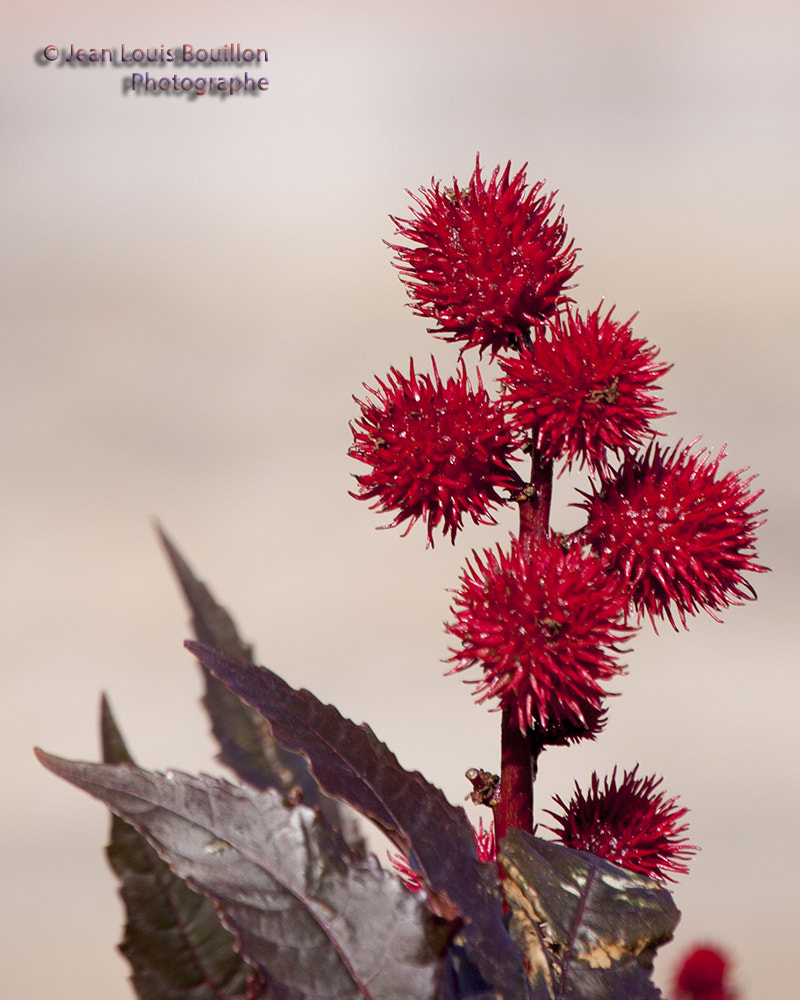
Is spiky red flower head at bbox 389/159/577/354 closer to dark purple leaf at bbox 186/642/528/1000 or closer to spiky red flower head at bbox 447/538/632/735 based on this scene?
spiky red flower head at bbox 447/538/632/735

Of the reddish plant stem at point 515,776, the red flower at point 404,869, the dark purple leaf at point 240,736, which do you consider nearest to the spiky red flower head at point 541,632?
the reddish plant stem at point 515,776

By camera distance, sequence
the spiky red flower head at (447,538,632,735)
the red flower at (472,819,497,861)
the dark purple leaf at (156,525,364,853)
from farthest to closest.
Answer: the dark purple leaf at (156,525,364,853) → the red flower at (472,819,497,861) → the spiky red flower head at (447,538,632,735)


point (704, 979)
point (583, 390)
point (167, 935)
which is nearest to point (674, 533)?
point (583, 390)

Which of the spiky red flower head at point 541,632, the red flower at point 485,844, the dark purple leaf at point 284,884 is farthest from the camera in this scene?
the red flower at point 485,844

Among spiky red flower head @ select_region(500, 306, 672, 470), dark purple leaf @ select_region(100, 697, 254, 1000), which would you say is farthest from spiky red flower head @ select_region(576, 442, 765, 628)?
dark purple leaf @ select_region(100, 697, 254, 1000)

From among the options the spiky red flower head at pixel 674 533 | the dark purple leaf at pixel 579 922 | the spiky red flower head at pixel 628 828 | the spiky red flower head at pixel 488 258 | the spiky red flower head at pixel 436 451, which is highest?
the spiky red flower head at pixel 488 258

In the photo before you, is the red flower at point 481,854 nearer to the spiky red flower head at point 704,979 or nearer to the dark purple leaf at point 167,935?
the dark purple leaf at point 167,935
